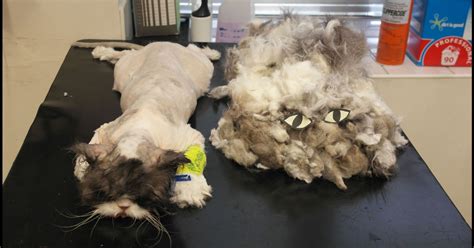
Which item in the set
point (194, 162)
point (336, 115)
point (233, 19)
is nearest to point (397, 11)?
point (233, 19)

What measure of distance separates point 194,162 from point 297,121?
205mm

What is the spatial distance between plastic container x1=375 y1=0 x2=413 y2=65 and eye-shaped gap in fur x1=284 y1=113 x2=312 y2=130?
0.66m

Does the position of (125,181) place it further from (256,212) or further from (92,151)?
(256,212)

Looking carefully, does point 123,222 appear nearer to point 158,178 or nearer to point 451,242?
point 158,178

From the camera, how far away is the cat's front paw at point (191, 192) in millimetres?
830

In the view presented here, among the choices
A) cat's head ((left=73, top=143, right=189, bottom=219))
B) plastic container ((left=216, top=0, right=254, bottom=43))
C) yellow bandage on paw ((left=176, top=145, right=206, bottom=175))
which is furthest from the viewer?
plastic container ((left=216, top=0, right=254, bottom=43))

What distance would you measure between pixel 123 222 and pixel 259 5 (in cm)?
120

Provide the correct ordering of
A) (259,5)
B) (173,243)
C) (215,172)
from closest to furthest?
(173,243)
(215,172)
(259,5)

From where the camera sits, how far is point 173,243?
75cm

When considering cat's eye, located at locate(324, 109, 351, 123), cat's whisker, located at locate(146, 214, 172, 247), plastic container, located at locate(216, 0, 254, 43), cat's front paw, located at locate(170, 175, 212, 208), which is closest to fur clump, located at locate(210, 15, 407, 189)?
cat's eye, located at locate(324, 109, 351, 123)

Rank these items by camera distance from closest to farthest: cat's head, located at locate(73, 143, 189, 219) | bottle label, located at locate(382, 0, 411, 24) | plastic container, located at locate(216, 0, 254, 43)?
1. cat's head, located at locate(73, 143, 189, 219)
2. bottle label, located at locate(382, 0, 411, 24)
3. plastic container, located at locate(216, 0, 254, 43)

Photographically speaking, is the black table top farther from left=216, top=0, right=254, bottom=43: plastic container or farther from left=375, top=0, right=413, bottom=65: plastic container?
left=216, top=0, right=254, bottom=43: plastic container

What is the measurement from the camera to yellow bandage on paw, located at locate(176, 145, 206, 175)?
34.4 inches

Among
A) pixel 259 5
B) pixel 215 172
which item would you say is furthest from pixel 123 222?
pixel 259 5
